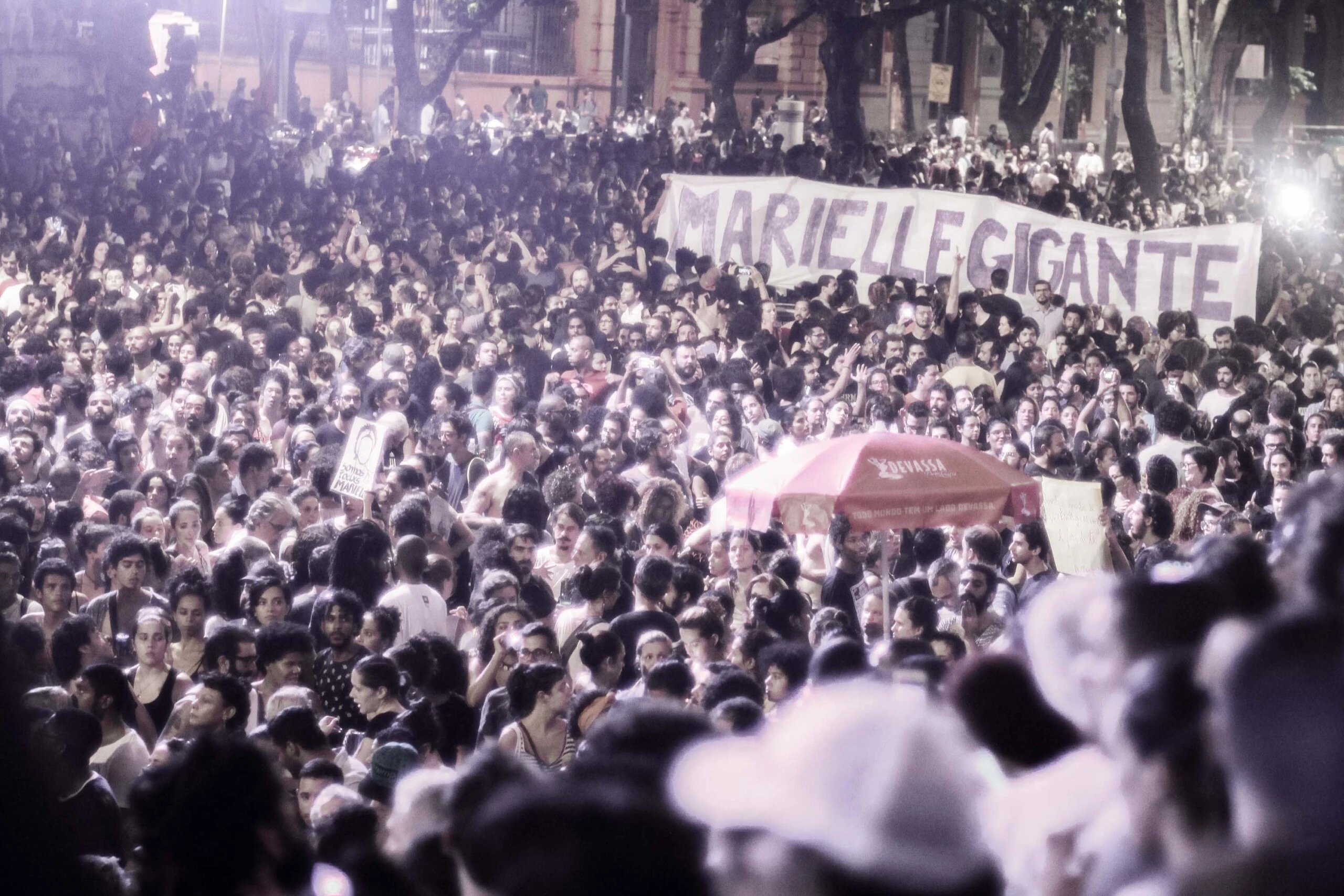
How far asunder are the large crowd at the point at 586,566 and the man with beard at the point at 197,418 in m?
0.03

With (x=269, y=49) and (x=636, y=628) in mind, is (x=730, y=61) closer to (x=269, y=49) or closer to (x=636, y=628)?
(x=269, y=49)

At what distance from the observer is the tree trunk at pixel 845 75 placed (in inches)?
1159

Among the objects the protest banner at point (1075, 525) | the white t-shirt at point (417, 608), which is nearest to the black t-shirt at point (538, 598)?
the white t-shirt at point (417, 608)

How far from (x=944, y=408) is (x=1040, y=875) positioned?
885 cm

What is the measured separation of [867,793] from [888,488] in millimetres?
5617

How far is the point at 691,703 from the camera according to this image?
5551 millimetres

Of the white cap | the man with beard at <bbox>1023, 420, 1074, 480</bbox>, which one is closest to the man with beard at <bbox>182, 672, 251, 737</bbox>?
the white cap

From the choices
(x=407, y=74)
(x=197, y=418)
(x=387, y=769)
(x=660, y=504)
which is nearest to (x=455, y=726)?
(x=387, y=769)

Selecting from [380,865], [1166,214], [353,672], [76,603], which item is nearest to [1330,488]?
[380,865]

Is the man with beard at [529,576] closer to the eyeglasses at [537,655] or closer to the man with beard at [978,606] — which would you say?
the eyeglasses at [537,655]

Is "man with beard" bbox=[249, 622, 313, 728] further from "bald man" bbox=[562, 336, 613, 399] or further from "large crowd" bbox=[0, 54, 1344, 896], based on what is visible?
"bald man" bbox=[562, 336, 613, 399]

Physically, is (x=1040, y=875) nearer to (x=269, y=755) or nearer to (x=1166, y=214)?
(x=269, y=755)

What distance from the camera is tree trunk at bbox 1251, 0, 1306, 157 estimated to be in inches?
1806

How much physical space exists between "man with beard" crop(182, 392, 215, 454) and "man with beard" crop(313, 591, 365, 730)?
3.52 m
